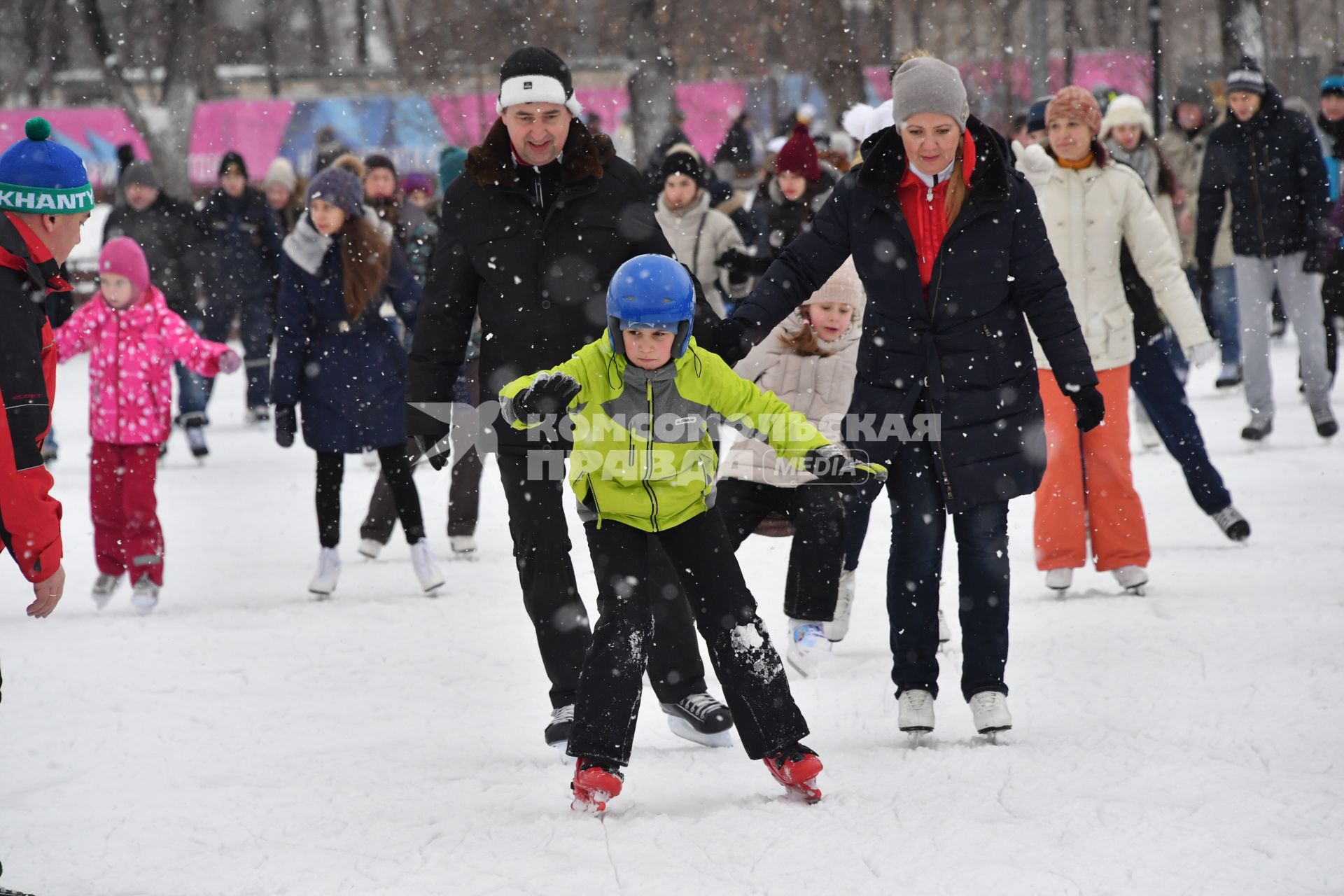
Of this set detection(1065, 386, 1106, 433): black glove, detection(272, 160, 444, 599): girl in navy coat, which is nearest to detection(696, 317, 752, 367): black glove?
detection(1065, 386, 1106, 433): black glove

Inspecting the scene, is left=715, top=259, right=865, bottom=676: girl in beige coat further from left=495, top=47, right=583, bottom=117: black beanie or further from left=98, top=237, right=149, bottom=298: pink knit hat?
left=98, top=237, right=149, bottom=298: pink knit hat

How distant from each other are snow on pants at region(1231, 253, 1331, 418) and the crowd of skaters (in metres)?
0.92

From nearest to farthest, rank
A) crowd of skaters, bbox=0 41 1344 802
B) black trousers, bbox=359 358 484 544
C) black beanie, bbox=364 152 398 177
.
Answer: crowd of skaters, bbox=0 41 1344 802
black trousers, bbox=359 358 484 544
black beanie, bbox=364 152 398 177

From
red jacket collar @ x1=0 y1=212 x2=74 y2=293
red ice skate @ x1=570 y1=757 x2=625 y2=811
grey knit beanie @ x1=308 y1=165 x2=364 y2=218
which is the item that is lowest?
red ice skate @ x1=570 y1=757 x2=625 y2=811

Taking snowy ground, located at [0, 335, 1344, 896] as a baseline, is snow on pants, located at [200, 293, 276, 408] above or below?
above

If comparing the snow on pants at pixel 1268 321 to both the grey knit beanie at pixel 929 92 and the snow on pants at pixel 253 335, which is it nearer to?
the grey knit beanie at pixel 929 92

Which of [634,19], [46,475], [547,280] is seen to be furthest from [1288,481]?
[634,19]

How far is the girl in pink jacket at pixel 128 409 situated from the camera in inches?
281

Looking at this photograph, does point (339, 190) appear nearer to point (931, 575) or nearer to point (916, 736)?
point (931, 575)

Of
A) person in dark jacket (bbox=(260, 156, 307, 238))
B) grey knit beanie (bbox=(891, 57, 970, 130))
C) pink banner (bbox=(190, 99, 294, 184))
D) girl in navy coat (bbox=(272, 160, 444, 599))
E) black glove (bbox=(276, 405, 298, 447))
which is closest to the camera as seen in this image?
grey knit beanie (bbox=(891, 57, 970, 130))

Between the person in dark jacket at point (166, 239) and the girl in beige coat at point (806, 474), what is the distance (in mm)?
7165

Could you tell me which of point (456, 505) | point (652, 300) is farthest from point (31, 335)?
point (456, 505)

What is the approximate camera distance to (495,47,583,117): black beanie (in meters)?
4.57

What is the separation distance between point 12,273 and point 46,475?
16.9 inches
